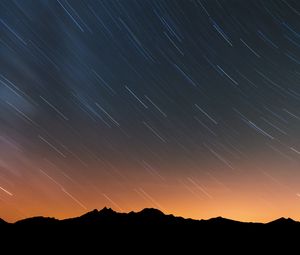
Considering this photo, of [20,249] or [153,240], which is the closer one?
[20,249]

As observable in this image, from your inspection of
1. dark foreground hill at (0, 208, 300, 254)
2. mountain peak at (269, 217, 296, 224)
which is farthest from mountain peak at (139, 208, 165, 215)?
mountain peak at (269, 217, 296, 224)

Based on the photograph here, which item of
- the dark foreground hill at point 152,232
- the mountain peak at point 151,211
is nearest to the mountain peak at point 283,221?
the dark foreground hill at point 152,232

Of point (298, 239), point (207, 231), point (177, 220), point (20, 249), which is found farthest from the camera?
point (177, 220)

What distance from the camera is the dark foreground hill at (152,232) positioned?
82562mm

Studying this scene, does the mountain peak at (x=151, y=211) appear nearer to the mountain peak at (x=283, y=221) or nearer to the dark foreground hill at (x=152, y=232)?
the dark foreground hill at (x=152, y=232)

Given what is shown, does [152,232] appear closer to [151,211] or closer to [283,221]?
[151,211]

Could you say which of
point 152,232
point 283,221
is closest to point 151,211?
point 152,232

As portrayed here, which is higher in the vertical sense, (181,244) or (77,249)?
(181,244)

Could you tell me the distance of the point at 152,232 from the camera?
318 ft

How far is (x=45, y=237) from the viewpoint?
89188 mm

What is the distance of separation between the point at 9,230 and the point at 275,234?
59.1 meters

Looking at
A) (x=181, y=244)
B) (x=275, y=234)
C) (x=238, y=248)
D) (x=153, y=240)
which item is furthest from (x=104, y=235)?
(x=275, y=234)

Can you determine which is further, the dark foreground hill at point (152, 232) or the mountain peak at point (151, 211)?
the mountain peak at point (151, 211)

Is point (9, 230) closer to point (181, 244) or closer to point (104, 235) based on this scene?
point (104, 235)
